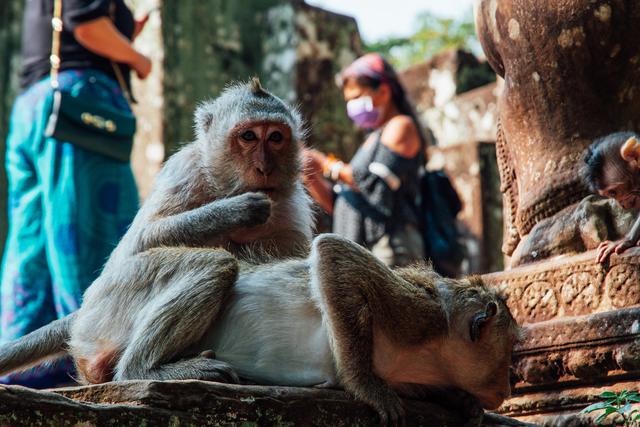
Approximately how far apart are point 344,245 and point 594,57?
1779mm

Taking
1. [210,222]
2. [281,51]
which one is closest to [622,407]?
[210,222]

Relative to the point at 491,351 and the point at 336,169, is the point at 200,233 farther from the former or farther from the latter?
the point at 336,169

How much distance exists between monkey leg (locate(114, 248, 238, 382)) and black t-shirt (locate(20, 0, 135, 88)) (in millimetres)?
3117

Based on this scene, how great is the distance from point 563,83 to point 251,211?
1555 mm

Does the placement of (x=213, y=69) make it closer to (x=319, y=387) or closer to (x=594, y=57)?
(x=594, y=57)

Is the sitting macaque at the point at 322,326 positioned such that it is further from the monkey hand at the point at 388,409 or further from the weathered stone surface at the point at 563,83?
the weathered stone surface at the point at 563,83

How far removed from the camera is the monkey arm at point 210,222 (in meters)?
3.82

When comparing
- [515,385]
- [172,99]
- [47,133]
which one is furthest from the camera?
[172,99]

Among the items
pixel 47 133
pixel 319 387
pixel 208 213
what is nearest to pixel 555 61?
pixel 208 213

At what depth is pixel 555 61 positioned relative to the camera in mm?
4617

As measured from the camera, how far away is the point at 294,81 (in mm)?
9461

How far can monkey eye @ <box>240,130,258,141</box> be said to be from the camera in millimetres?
4180

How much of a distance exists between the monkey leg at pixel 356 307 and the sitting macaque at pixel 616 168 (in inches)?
47.8

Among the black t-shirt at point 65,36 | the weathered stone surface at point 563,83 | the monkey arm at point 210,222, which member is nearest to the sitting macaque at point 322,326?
the monkey arm at point 210,222
